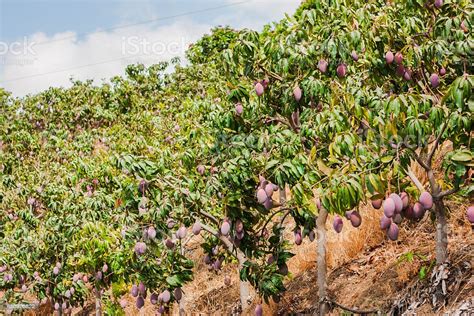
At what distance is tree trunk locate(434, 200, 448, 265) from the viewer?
16.2ft

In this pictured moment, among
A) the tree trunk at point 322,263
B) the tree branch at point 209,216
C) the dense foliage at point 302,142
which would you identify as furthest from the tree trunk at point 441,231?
the tree branch at point 209,216

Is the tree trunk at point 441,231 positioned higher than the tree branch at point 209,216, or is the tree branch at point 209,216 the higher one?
the tree branch at point 209,216

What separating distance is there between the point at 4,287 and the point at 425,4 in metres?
8.27

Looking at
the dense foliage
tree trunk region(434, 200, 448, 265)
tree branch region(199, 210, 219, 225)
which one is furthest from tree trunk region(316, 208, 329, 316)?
tree trunk region(434, 200, 448, 265)

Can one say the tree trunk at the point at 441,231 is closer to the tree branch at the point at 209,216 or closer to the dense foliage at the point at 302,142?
the dense foliage at the point at 302,142

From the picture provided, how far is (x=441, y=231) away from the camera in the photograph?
16.5 feet

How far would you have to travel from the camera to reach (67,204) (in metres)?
8.66

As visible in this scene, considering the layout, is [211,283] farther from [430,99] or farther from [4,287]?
[430,99]

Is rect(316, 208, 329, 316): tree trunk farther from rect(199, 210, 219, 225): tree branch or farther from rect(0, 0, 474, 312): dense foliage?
rect(199, 210, 219, 225): tree branch

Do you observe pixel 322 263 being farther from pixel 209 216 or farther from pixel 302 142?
pixel 302 142

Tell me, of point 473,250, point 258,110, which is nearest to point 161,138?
point 258,110

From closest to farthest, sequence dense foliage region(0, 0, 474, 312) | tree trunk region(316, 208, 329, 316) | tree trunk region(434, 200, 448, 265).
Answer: dense foliage region(0, 0, 474, 312) < tree trunk region(434, 200, 448, 265) < tree trunk region(316, 208, 329, 316)

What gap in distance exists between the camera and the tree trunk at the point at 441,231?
494 centimetres

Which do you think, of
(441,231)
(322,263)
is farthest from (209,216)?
(441,231)
